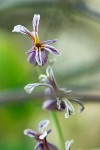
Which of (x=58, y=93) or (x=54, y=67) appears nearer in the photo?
(x=58, y=93)

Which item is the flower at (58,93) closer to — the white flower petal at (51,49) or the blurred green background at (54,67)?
the white flower petal at (51,49)

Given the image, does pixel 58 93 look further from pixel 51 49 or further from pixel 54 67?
pixel 54 67

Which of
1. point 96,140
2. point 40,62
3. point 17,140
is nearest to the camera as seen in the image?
point 40,62

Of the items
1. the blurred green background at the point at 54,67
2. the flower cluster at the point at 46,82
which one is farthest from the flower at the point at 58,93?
the blurred green background at the point at 54,67

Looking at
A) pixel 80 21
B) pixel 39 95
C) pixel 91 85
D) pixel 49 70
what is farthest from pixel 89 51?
pixel 49 70

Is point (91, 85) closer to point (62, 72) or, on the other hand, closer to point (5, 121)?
point (62, 72)

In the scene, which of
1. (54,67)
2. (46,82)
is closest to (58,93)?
(46,82)

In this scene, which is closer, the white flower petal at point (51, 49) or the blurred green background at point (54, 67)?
the white flower petal at point (51, 49)

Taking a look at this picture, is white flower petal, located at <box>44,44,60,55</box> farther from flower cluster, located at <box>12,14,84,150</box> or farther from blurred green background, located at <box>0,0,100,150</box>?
blurred green background, located at <box>0,0,100,150</box>
